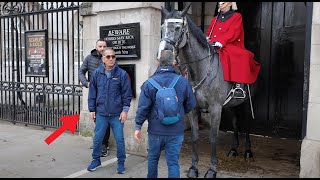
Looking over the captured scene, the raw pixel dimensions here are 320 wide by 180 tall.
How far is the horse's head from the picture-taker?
453 cm

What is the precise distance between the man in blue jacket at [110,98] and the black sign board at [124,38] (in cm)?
115

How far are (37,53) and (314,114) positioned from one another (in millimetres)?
6746

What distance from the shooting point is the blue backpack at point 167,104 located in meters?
3.81

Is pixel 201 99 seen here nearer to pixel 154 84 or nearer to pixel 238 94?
pixel 238 94

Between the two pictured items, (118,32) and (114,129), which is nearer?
(114,129)

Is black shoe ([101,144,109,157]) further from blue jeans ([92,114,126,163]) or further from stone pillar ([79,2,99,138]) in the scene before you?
blue jeans ([92,114,126,163])

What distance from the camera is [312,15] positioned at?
466 centimetres

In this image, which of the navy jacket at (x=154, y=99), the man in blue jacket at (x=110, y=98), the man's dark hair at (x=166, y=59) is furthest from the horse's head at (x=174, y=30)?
the man in blue jacket at (x=110, y=98)

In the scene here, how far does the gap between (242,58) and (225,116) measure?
118 inches

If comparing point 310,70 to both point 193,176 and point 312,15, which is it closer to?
point 312,15

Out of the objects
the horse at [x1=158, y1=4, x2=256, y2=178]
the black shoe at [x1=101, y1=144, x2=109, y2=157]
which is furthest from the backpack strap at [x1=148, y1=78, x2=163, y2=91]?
the black shoe at [x1=101, y1=144, x2=109, y2=157]

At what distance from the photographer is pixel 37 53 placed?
28.2 feet

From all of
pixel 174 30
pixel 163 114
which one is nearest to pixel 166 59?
pixel 163 114

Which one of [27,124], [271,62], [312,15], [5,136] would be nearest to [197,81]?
[312,15]
